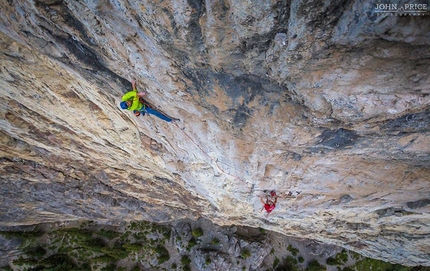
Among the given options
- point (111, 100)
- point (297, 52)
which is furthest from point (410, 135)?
point (111, 100)

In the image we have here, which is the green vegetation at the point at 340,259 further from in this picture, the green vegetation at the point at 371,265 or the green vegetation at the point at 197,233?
the green vegetation at the point at 197,233

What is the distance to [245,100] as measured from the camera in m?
3.46

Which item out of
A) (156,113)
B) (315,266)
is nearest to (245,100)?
(156,113)

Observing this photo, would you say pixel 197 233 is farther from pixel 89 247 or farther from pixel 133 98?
pixel 133 98

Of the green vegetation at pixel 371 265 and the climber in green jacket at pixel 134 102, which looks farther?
the green vegetation at pixel 371 265

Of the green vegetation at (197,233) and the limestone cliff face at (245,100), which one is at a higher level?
the limestone cliff face at (245,100)

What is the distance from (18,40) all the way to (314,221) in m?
8.74

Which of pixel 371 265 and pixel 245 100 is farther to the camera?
pixel 371 265

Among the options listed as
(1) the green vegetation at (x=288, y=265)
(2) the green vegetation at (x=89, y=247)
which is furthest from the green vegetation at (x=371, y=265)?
(2) the green vegetation at (x=89, y=247)

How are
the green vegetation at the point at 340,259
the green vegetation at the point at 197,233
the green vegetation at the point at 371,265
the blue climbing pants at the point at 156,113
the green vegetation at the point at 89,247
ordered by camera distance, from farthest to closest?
the green vegetation at the point at 89,247
the green vegetation at the point at 197,233
the green vegetation at the point at 340,259
the green vegetation at the point at 371,265
the blue climbing pants at the point at 156,113

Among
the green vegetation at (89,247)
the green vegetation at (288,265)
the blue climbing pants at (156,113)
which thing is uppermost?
the blue climbing pants at (156,113)

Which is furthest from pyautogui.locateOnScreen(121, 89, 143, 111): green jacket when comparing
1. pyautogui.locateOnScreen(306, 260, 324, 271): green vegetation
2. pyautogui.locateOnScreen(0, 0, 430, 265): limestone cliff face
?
pyautogui.locateOnScreen(306, 260, 324, 271): green vegetation

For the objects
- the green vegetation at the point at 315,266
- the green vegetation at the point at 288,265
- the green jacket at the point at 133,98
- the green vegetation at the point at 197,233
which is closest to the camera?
the green jacket at the point at 133,98

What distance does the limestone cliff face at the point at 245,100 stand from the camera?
2309 millimetres
